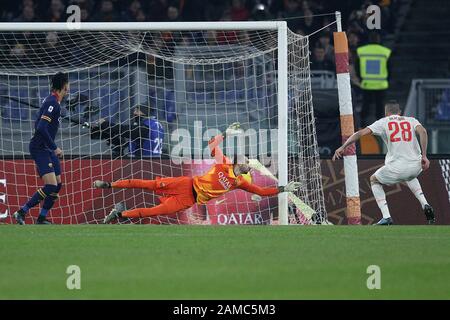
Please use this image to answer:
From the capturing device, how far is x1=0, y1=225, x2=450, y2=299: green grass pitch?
10.6m

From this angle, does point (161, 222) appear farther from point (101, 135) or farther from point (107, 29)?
point (107, 29)

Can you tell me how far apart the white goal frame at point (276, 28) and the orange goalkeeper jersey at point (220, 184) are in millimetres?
577

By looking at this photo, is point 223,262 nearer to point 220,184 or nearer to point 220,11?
point 220,184

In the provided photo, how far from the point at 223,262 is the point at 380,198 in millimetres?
6711

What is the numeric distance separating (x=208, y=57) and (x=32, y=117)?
3.18m

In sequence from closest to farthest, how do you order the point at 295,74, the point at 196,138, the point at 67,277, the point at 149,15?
the point at 67,277, the point at 295,74, the point at 196,138, the point at 149,15

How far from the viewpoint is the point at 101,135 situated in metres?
20.7

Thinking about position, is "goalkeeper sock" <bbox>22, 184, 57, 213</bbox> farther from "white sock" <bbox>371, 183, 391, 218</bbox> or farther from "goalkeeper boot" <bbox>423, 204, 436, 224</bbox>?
"goalkeeper boot" <bbox>423, 204, 436, 224</bbox>

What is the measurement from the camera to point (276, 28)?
746 inches

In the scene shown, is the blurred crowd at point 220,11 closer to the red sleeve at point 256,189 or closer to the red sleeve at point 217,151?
the red sleeve at point 217,151

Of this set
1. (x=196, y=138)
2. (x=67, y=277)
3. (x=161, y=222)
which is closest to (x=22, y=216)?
(x=161, y=222)

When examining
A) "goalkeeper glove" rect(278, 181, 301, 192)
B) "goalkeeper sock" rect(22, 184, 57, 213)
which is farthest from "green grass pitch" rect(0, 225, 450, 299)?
"goalkeeper glove" rect(278, 181, 301, 192)

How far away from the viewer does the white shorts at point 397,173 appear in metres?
18.5

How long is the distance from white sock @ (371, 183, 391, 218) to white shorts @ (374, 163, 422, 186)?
0.15 m
